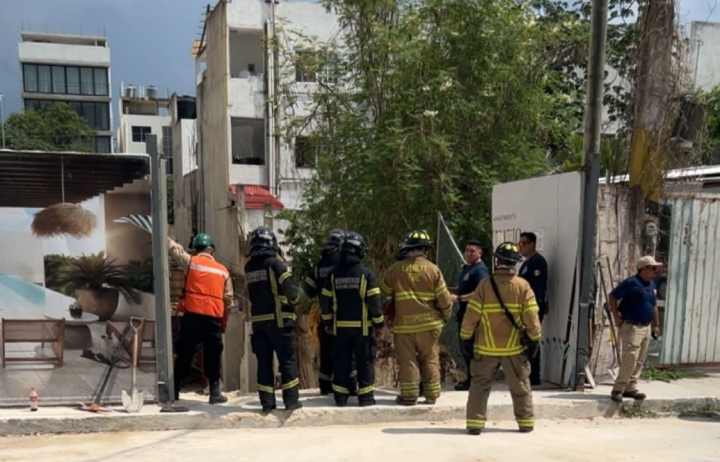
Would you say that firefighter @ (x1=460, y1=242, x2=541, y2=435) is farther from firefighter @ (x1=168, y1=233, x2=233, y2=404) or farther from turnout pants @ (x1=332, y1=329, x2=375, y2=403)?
firefighter @ (x1=168, y1=233, x2=233, y2=404)

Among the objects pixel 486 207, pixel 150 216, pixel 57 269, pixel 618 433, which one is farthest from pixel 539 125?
pixel 57 269

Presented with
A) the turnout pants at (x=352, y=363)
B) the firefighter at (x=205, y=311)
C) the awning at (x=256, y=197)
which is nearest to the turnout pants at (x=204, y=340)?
the firefighter at (x=205, y=311)

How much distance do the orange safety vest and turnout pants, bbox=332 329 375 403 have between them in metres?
1.19

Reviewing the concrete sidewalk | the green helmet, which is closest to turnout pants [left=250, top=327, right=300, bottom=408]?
the concrete sidewalk

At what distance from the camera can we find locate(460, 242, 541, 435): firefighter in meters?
5.82

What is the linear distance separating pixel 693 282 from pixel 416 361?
371 centimetres

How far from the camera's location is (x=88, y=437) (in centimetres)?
573

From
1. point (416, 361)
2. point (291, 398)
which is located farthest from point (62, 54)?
point (416, 361)

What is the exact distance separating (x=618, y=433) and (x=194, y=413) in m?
3.88

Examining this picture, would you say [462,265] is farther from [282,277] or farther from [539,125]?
[539,125]

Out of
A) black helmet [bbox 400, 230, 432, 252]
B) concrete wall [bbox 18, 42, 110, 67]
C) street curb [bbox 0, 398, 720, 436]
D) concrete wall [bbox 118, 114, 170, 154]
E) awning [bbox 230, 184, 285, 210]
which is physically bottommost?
street curb [bbox 0, 398, 720, 436]

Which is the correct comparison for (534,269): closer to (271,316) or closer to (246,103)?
(271,316)

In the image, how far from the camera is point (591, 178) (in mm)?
6945

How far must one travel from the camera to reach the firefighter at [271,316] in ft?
20.0
